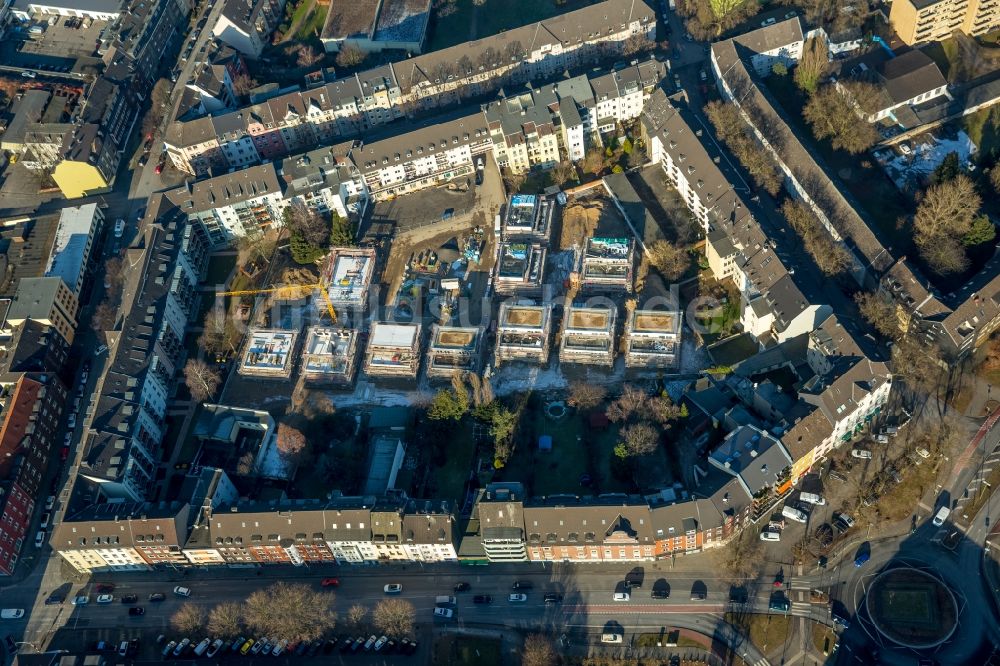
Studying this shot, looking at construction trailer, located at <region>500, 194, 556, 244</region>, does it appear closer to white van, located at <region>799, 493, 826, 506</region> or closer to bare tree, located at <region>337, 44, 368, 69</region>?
bare tree, located at <region>337, 44, 368, 69</region>

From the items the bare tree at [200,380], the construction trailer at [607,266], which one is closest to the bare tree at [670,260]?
the construction trailer at [607,266]

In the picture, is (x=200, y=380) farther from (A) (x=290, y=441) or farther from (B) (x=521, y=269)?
(B) (x=521, y=269)

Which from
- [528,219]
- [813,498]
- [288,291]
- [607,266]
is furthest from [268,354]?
[813,498]

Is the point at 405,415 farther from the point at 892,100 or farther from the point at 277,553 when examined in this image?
the point at 892,100

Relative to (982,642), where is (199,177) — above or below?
above

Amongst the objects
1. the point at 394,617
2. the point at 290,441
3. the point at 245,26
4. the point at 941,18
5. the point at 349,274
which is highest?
the point at 941,18

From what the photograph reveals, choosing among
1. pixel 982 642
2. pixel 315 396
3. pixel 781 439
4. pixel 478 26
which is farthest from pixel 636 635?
pixel 478 26

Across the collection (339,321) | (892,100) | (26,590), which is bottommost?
(26,590)

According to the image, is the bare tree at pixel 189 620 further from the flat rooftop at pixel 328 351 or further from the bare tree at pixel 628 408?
the bare tree at pixel 628 408
